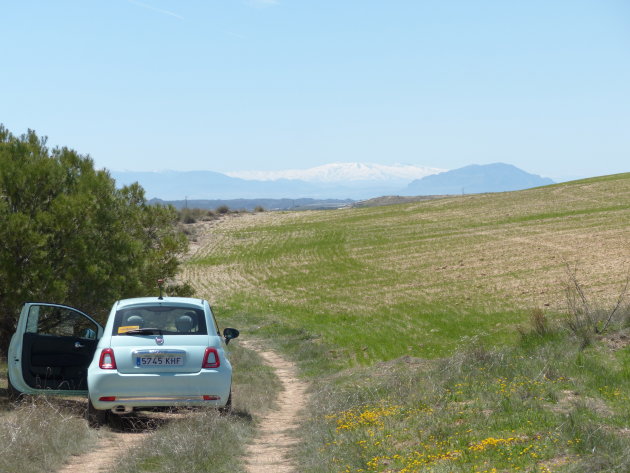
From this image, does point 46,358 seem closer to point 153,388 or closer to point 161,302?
point 161,302

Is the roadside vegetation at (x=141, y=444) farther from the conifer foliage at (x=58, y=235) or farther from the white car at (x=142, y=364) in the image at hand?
the conifer foliage at (x=58, y=235)

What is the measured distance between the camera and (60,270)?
53.1ft

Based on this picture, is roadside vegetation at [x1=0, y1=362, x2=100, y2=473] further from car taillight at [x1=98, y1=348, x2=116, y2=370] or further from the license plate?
the license plate

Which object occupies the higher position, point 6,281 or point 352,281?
point 6,281

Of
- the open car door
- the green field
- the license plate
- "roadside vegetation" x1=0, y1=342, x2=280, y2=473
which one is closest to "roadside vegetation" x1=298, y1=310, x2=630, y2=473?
the green field

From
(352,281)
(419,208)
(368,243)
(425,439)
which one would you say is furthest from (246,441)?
(419,208)

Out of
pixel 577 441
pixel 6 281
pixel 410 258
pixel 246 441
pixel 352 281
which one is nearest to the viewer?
pixel 577 441

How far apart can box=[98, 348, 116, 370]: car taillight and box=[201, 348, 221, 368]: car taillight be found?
1133mm

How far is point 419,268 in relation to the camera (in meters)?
42.8

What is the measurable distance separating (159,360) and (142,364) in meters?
0.22

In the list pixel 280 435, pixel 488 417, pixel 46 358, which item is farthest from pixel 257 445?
pixel 46 358

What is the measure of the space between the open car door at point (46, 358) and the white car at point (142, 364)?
0.01m

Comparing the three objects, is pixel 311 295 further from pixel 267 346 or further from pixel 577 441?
pixel 577 441

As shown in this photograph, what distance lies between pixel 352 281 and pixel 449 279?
571 cm
